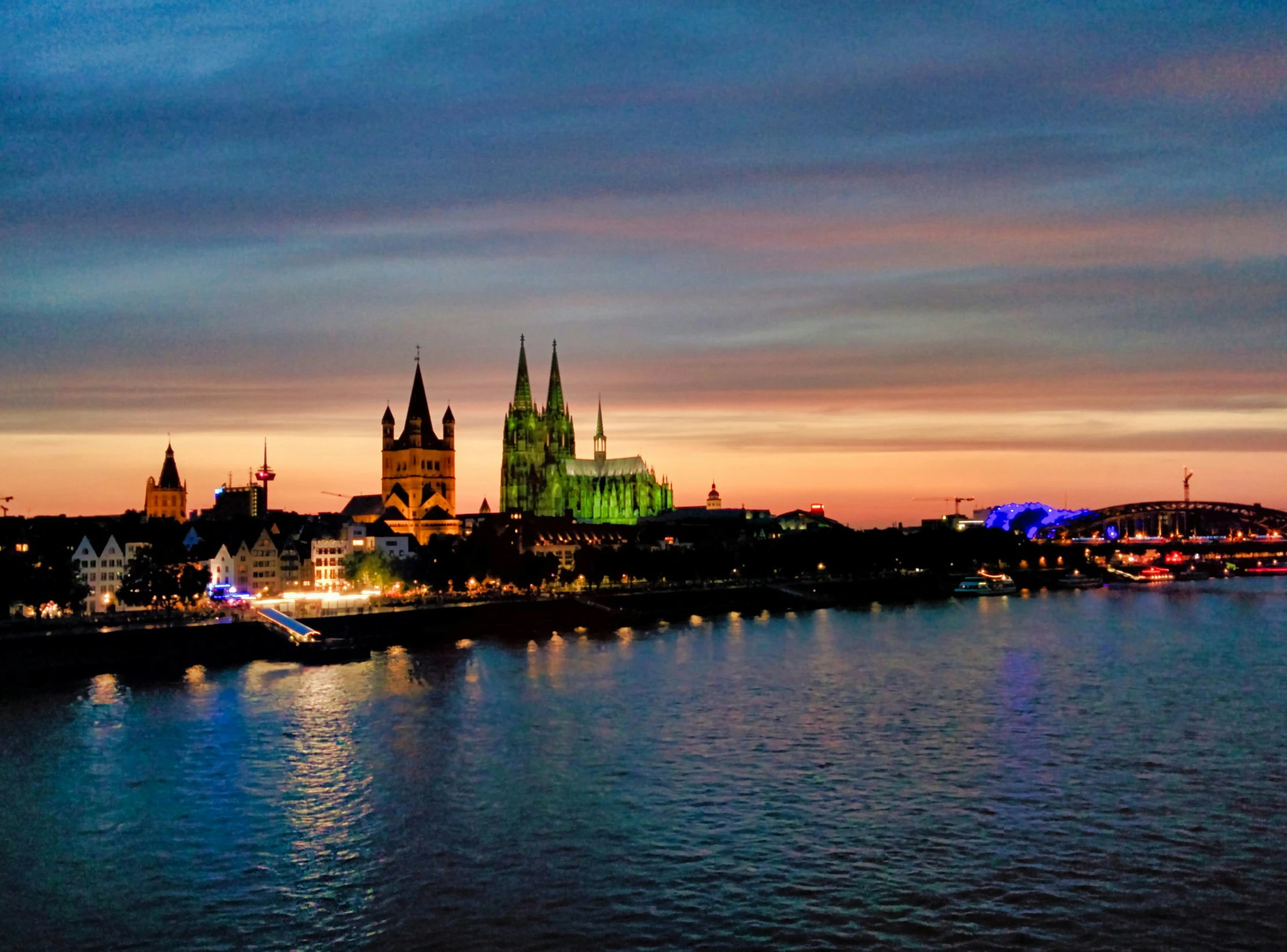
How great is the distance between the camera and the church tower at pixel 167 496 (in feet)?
449

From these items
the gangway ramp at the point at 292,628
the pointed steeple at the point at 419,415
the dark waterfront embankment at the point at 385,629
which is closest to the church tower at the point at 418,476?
the pointed steeple at the point at 419,415

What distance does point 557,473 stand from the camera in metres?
158

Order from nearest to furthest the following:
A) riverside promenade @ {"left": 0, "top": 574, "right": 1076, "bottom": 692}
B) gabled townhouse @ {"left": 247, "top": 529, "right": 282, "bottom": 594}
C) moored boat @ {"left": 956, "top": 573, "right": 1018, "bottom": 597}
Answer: riverside promenade @ {"left": 0, "top": 574, "right": 1076, "bottom": 692}
gabled townhouse @ {"left": 247, "top": 529, "right": 282, "bottom": 594}
moored boat @ {"left": 956, "top": 573, "right": 1018, "bottom": 597}

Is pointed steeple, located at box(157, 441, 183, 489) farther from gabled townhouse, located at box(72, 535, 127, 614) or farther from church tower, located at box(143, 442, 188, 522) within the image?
gabled townhouse, located at box(72, 535, 127, 614)

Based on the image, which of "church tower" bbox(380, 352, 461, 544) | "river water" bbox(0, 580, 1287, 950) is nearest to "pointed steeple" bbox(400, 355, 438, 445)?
"church tower" bbox(380, 352, 461, 544)

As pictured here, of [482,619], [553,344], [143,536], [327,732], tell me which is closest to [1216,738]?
[327,732]

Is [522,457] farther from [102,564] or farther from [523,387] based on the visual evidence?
[102,564]

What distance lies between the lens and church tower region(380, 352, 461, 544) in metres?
132

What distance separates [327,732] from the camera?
36.4 m

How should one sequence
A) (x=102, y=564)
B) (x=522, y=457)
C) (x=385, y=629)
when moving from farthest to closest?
(x=522, y=457) < (x=102, y=564) < (x=385, y=629)

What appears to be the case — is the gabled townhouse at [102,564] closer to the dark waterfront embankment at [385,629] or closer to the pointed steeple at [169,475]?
the dark waterfront embankment at [385,629]

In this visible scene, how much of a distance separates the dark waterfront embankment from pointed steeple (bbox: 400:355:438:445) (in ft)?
152

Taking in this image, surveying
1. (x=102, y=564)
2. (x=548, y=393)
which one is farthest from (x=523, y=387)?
(x=102, y=564)

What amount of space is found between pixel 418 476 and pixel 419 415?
7149mm
